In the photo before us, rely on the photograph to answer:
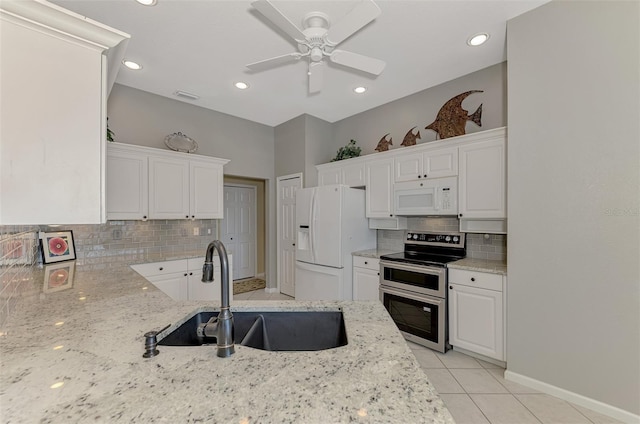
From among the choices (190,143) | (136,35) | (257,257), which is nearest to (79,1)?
(136,35)

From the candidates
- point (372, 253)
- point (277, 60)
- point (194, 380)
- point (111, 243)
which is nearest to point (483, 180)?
point (372, 253)

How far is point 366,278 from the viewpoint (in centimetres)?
335

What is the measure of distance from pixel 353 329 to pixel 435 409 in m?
0.48

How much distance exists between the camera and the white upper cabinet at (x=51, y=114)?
938 millimetres

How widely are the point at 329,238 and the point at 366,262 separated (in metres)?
0.56

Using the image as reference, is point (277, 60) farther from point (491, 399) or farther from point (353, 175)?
point (491, 399)

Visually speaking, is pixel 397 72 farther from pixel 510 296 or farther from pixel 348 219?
pixel 510 296

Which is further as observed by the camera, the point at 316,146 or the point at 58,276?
the point at 316,146

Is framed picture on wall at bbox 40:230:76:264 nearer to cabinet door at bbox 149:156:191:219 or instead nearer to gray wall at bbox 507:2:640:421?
cabinet door at bbox 149:156:191:219

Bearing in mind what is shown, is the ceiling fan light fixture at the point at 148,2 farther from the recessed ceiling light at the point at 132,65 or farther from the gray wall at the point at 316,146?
the gray wall at the point at 316,146

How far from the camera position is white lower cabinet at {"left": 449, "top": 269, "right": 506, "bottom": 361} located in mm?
2383

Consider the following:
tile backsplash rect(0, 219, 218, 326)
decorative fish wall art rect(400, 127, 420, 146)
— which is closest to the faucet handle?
tile backsplash rect(0, 219, 218, 326)

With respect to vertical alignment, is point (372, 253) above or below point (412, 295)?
above

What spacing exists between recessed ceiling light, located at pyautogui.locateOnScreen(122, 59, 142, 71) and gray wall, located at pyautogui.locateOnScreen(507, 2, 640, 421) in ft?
11.7
